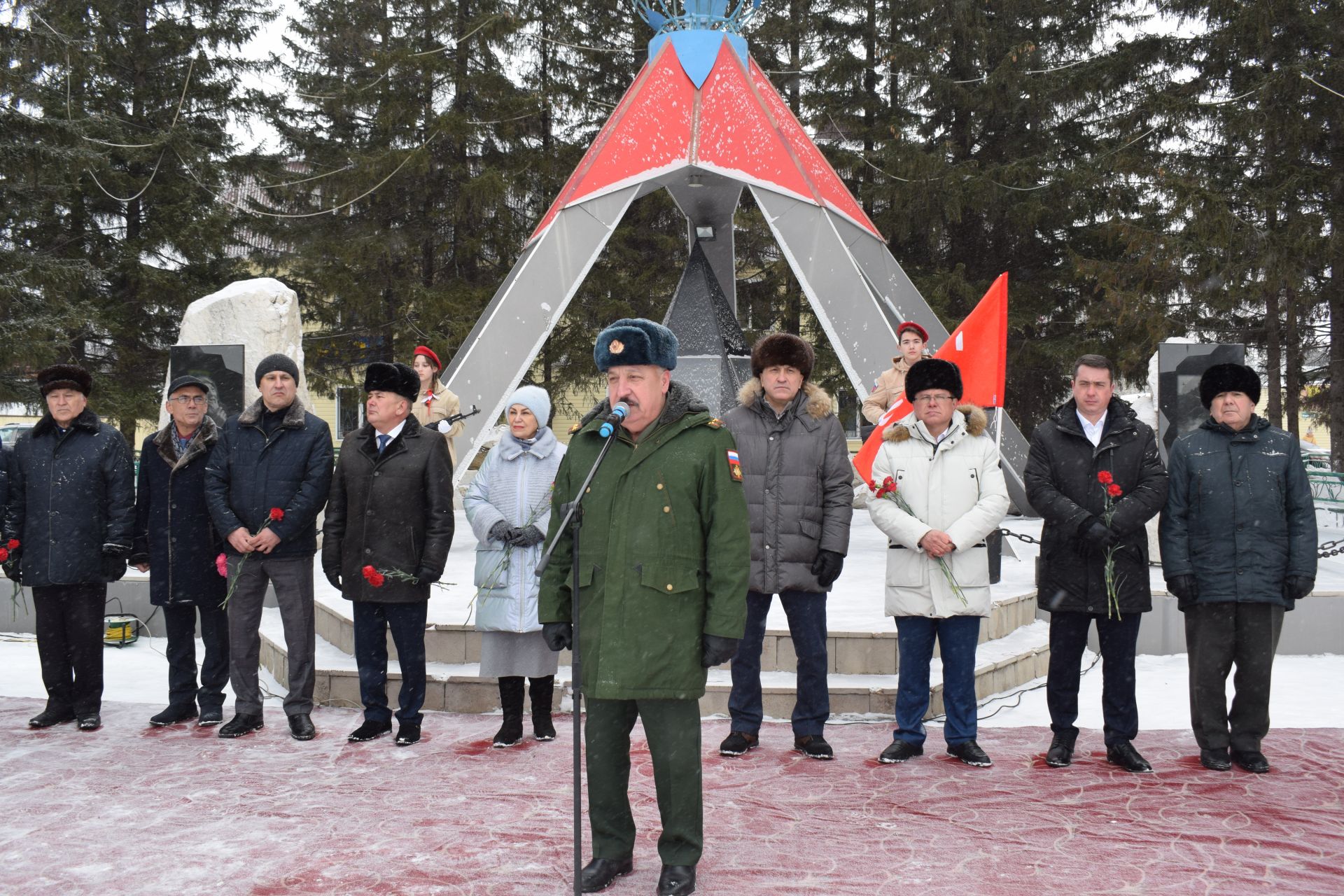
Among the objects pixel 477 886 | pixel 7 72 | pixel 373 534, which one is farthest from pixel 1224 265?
pixel 7 72

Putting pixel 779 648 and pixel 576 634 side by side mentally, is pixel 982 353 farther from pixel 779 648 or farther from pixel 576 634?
pixel 576 634

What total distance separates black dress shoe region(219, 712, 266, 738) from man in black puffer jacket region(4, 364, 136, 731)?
27.8 inches

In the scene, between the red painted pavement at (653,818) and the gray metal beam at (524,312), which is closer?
the red painted pavement at (653,818)

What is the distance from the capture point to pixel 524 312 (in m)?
8.88

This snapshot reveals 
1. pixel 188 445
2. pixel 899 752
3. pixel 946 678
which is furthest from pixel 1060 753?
pixel 188 445

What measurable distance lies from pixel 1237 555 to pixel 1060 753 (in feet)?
3.65

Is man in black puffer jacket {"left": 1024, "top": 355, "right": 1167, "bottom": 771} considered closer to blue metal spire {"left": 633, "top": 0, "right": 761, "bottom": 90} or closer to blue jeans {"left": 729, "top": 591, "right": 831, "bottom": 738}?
blue jeans {"left": 729, "top": 591, "right": 831, "bottom": 738}

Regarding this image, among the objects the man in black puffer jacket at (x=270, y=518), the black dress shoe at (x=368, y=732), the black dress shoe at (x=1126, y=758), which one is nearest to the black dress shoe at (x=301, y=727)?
the man in black puffer jacket at (x=270, y=518)

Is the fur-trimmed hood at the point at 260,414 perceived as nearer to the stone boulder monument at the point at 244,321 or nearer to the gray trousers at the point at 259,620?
the gray trousers at the point at 259,620

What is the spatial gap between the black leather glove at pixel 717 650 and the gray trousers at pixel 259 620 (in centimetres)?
268

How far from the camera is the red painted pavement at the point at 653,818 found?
11.3 ft

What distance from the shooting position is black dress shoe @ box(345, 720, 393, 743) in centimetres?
512

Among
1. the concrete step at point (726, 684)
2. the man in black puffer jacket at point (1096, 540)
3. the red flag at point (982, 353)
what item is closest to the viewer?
the man in black puffer jacket at point (1096, 540)

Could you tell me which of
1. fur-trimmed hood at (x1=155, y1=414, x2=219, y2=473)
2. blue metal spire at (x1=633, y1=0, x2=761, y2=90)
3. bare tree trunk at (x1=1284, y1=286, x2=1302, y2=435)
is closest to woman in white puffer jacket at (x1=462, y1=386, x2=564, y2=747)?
fur-trimmed hood at (x1=155, y1=414, x2=219, y2=473)
